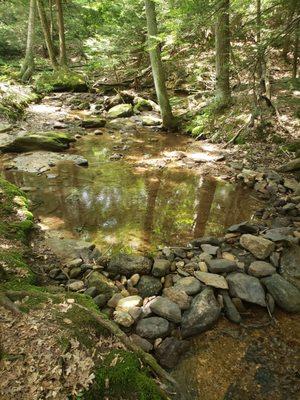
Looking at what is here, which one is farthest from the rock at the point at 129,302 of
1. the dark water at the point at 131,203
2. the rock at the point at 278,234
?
the rock at the point at 278,234

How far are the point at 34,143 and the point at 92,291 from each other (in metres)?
7.04

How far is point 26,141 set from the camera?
31.9ft

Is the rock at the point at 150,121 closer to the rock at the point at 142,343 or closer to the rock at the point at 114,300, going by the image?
the rock at the point at 114,300

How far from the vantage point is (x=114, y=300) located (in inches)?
156

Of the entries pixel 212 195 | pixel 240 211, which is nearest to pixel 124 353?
pixel 240 211

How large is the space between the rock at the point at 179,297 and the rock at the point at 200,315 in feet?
0.21

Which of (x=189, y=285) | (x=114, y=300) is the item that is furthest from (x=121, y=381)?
(x=189, y=285)

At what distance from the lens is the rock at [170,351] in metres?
3.36

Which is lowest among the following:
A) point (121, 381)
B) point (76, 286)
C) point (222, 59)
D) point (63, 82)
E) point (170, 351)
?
point (170, 351)

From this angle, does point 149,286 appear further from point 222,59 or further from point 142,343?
point 222,59

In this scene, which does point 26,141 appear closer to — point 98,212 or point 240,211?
point 98,212

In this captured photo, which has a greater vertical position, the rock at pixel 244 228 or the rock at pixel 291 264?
the rock at pixel 244 228

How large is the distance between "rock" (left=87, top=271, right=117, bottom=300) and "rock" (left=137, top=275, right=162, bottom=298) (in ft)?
1.16

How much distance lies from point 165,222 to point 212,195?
5.47 feet
